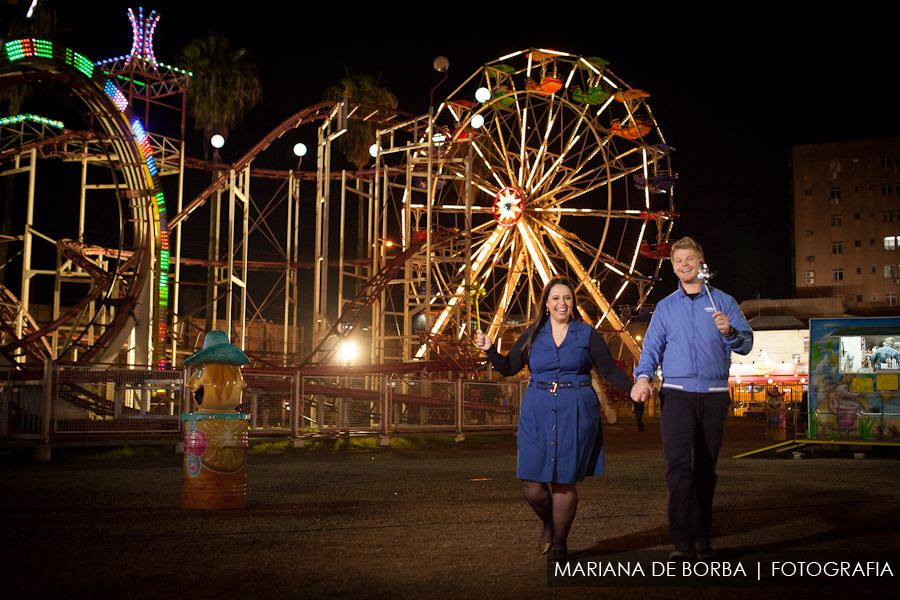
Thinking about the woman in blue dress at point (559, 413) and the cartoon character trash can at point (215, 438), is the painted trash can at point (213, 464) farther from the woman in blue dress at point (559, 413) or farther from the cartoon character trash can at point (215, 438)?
the woman in blue dress at point (559, 413)

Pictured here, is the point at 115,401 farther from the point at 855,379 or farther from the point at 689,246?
the point at 855,379

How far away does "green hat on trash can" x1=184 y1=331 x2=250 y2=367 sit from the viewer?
7832 mm

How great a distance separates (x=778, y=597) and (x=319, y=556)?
254cm

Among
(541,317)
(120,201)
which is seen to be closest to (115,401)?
(120,201)

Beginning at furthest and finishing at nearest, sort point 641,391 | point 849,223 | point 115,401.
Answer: point 849,223 < point 115,401 < point 641,391

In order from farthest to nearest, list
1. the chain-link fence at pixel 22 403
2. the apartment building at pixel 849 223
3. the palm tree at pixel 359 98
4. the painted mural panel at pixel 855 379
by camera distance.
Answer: the apartment building at pixel 849 223 < the palm tree at pixel 359 98 < the painted mural panel at pixel 855 379 < the chain-link fence at pixel 22 403

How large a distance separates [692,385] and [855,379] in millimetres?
10740

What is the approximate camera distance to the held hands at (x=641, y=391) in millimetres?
4957

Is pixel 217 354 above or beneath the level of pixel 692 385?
above

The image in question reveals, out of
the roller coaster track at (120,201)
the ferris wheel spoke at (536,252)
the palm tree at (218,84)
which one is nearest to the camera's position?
the roller coaster track at (120,201)

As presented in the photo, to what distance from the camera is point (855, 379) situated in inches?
571

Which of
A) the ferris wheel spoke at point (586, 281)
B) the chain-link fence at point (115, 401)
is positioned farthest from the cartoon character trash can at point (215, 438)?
the ferris wheel spoke at point (586, 281)

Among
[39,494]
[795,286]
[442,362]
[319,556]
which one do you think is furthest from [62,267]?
[795,286]

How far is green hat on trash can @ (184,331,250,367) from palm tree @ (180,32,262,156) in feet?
74.1
